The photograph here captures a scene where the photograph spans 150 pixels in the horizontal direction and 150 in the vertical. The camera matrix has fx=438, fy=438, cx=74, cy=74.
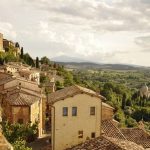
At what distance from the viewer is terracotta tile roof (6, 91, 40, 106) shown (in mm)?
44250

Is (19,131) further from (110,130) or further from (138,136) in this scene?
(138,136)

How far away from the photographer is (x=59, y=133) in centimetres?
3378

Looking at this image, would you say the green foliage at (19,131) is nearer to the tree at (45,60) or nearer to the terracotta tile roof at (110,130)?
the terracotta tile roof at (110,130)

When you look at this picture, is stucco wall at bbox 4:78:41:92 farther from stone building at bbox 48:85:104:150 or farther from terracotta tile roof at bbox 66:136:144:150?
terracotta tile roof at bbox 66:136:144:150

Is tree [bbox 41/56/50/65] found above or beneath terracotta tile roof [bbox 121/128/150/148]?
above

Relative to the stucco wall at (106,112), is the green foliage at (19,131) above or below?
below

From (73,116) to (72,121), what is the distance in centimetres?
40

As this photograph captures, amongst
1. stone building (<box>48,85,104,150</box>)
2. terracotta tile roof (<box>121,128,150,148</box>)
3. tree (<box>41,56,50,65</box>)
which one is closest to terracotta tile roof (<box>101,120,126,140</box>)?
terracotta tile roof (<box>121,128,150,148</box>)

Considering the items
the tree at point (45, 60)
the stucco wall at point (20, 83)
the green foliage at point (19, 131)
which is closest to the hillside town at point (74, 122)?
the green foliage at point (19, 131)

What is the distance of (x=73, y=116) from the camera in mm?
33656

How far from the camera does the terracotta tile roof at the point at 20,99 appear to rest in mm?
44250

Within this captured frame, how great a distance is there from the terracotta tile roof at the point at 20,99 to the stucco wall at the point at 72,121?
11124 mm

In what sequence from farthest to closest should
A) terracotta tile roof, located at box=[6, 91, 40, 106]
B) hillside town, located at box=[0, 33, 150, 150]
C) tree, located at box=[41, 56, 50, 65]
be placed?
tree, located at box=[41, 56, 50, 65] < terracotta tile roof, located at box=[6, 91, 40, 106] < hillside town, located at box=[0, 33, 150, 150]

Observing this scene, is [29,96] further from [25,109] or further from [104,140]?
[104,140]
